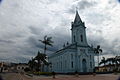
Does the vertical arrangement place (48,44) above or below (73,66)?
above

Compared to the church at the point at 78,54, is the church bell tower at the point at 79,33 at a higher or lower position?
higher

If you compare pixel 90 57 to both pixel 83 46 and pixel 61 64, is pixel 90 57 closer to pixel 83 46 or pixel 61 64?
pixel 83 46

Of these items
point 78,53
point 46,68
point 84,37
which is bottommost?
point 46,68

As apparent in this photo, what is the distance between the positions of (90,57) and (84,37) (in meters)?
7.32

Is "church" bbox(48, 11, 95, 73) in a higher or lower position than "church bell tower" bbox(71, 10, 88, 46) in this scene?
lower

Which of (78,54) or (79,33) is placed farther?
(79,33)

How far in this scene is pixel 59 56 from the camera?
2414 inches

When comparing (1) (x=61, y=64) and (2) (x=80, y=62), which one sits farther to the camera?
(1) (x=61, y=64)

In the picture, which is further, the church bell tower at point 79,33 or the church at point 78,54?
the church bell tower at point 79,33

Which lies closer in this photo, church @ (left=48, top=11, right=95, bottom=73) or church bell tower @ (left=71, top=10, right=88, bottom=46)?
church @ (left=48, top=11, right=95, bottom=73)

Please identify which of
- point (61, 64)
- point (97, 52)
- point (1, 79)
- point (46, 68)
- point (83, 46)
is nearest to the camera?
point (1, 79)

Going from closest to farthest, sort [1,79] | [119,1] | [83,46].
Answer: [119,1], [1,79], [83,46]

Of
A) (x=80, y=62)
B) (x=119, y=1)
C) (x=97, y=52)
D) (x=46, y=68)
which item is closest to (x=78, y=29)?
(x=80, y=62)

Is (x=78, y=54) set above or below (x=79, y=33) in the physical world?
below
